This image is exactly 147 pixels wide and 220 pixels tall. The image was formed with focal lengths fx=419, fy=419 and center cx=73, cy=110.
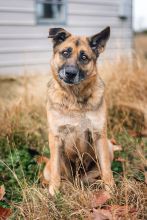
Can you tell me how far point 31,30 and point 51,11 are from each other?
799 mm

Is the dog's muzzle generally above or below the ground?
above

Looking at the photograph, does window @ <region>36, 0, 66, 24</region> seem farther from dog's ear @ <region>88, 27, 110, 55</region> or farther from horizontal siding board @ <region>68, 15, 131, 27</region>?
dog's ear @ <region>88, 27, 110, 55</region>

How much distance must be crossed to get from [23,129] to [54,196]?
5.46ft

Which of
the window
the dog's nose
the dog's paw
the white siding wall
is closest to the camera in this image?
the dog's paw

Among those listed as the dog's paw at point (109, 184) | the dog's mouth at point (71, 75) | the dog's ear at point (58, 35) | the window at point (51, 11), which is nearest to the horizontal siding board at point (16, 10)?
the window at point (51, 11)

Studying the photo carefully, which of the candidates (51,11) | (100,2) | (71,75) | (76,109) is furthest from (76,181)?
(100,2)

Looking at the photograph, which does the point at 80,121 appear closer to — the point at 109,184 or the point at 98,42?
the point at 109,184

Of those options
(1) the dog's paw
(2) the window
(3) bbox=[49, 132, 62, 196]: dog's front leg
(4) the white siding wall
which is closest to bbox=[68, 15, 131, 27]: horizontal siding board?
(4) the white siding wall

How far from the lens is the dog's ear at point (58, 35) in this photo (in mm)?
4106

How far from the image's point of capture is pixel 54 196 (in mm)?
3637

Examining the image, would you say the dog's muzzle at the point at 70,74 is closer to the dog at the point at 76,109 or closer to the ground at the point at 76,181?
the dog at the point at 76,109

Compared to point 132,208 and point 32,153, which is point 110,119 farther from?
point 132,208

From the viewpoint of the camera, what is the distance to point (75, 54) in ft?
13.2

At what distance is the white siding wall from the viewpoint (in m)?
7.90
